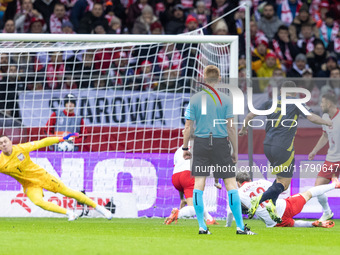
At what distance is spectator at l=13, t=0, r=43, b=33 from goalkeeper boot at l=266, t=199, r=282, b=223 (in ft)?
29.0

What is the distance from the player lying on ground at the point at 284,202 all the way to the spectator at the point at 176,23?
7.14 m

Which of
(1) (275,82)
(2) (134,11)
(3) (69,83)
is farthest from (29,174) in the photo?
(2) (134,11)

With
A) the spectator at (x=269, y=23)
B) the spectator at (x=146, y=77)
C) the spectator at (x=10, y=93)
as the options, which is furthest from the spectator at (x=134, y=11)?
the spectator at (x=10, y=93)

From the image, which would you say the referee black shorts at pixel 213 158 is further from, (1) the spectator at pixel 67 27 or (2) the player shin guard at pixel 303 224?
(1) the spectator at pixel 67 27

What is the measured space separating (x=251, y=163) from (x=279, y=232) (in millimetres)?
3092

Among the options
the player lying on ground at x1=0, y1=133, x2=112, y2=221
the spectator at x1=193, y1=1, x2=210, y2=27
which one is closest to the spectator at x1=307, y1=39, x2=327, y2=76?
the spectator at x1=193, y1=1, x2=210, y2=27

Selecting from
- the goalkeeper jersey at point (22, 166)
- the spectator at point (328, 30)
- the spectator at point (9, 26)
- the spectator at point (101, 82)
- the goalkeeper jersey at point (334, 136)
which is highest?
the spectator at point (328, 30)

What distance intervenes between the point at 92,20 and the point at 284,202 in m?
8.15

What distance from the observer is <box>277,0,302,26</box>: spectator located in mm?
17903

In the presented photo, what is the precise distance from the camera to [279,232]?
28.9 ft

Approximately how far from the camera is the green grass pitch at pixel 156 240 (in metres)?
6.44

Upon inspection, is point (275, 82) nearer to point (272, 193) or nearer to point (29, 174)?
point (272, 193)

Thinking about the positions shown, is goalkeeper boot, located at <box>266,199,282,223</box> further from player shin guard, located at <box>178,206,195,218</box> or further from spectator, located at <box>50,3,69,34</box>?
spectator, located at <box>50,3,69,34</box>

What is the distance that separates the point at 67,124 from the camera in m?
12.8
